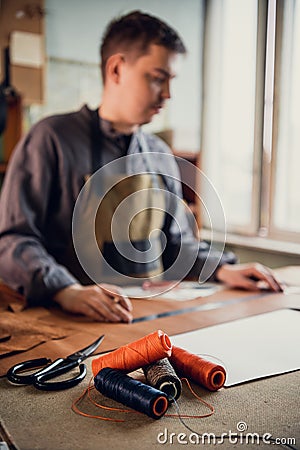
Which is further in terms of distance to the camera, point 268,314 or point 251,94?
point 251,94

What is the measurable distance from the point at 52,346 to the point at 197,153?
2.35 meters

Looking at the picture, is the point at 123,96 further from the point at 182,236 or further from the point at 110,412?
the point at 110,412

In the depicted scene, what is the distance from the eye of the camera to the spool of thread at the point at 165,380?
75 cm

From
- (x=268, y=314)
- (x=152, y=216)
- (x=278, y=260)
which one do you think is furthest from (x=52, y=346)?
(x=278, y=260)

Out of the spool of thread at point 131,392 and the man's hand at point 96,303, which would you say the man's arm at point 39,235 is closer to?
the man's hand at point 96,303

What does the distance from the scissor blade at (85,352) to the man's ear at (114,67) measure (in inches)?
37.1

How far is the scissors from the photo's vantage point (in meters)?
0.79

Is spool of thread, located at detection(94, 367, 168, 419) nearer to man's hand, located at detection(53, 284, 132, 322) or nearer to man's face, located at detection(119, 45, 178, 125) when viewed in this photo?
man's hand, located at detection(53, 284, 132, 322)

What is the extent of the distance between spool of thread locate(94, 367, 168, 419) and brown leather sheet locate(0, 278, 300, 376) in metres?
0.20

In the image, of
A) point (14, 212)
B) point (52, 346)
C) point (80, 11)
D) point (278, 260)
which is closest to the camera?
point (52, 346)

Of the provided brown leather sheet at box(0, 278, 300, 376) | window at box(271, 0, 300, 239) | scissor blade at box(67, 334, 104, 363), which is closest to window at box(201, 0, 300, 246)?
window at box(271, 0, 300, 239)

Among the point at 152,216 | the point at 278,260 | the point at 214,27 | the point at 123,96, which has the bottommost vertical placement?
the point at 278,260

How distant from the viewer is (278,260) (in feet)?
9.14

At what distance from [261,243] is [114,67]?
1.66 metres
